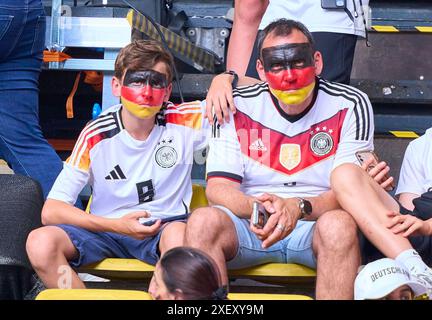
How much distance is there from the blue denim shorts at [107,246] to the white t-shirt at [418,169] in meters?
1.11

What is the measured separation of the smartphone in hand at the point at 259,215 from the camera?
3730mm

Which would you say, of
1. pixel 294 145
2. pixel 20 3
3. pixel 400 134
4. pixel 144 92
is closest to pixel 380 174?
pixel 294 145

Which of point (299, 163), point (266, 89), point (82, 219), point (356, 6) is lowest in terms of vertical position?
point (82, 219)

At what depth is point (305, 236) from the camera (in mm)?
3957

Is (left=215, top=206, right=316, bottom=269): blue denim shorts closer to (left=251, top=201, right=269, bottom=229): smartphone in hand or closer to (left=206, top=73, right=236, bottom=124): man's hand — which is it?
(left=251, top=201, right=269, bottom=229): smartphone in hand

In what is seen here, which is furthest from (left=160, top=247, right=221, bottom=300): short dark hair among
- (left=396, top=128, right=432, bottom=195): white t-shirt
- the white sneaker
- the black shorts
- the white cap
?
(left=396, top=128, right=432, bottom=195): white t-shirt

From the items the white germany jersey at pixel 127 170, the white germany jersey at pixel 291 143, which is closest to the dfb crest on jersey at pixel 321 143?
the white germany jersey at pixel 291 143

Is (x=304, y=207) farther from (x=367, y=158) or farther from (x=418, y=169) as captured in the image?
(x=418, y=169)

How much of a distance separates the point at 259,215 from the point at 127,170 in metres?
0.78

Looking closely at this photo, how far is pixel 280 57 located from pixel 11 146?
4.46ft

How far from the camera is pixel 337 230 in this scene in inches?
145

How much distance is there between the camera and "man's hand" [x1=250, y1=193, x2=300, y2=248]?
148 inches
